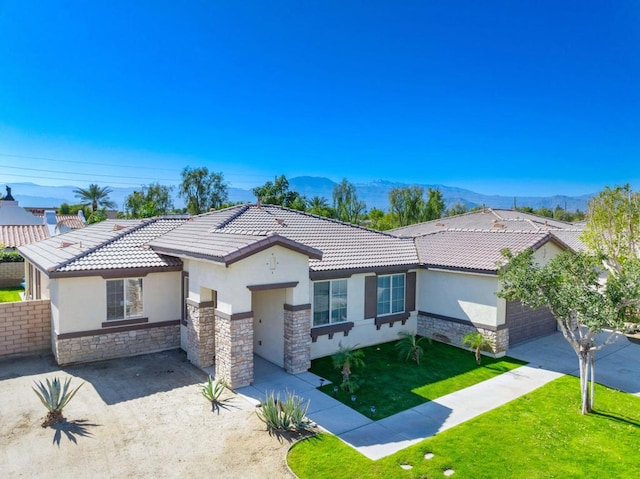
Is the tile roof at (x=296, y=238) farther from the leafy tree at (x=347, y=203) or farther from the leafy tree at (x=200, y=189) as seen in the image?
the leafy tree at (x=200, y=189)

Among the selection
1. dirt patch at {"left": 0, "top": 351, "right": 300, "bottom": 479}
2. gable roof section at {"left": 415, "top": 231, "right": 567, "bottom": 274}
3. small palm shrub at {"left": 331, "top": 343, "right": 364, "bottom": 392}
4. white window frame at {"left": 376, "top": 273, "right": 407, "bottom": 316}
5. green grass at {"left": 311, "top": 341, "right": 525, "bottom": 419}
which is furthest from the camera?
white window frame at {"left": 376, "top": 273, "right": 407, "bottom": 316}

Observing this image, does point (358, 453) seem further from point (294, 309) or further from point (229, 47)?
point (229, 47)

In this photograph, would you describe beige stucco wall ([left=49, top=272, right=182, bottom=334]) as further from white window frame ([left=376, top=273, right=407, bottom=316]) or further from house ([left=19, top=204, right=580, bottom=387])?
white window frame ([left=376, top=273, right=407, bottom=316])

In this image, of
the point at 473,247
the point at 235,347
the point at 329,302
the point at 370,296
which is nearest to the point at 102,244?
the point at 235,347

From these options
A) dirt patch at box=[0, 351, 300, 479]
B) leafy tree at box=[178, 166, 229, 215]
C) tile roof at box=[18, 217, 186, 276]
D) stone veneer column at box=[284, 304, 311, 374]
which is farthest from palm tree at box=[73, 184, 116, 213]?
stone veneer column at box=[284, 304, 311, 374]

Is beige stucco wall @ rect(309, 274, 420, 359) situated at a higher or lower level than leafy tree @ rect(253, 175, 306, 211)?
lower
